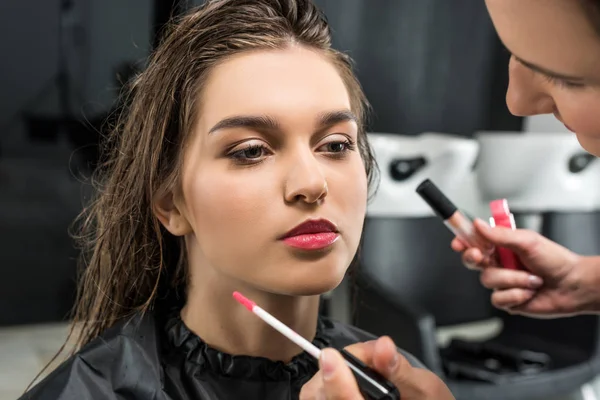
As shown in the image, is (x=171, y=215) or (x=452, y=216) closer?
(x=171, y=215)

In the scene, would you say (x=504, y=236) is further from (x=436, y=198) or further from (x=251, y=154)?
(x=251, y=154)

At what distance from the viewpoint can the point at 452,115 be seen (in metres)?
2.96

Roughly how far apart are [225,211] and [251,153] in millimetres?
85

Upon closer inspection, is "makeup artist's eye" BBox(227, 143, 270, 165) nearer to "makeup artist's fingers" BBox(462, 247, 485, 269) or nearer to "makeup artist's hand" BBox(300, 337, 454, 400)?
"makeup artist's hand" BBox(300, 337, 454, 400)

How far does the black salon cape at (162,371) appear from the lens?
3.00 ft

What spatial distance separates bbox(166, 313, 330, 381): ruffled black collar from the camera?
0.98 meters

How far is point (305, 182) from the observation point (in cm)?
86

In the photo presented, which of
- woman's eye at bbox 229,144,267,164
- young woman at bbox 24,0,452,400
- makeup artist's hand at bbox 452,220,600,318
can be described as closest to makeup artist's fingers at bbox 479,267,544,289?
makeup artist's hand at bbox 452,220,600,318

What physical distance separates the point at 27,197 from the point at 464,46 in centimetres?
188

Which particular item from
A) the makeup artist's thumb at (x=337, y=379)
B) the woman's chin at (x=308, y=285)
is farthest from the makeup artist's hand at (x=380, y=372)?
the woman's chin at (x=308, y=285)

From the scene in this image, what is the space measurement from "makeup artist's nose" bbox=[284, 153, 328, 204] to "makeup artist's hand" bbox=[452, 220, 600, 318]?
1.18 feet

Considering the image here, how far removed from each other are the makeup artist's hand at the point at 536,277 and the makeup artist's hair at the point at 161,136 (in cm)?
25

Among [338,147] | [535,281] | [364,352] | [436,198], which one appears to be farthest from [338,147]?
[535,281]

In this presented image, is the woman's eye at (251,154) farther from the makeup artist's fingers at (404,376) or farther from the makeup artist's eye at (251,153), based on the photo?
the makeup artist's fingers at (404,376)
